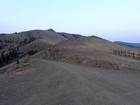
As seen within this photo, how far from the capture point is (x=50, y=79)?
17.2m

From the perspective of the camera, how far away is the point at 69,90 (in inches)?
541

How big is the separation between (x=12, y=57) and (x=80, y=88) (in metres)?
46.6

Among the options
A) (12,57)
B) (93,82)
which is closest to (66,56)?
(93,82)

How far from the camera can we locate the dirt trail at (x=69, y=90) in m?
12.2

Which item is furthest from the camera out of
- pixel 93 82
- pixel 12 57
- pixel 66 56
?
pixel 12 57

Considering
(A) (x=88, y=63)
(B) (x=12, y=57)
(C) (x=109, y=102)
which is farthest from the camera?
(B) (x=12, y=57)

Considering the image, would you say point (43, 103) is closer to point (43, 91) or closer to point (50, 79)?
point (43, 91)

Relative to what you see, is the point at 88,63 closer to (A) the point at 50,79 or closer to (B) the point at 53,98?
(A) the point at 50,79

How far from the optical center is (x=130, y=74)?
64.0 ft

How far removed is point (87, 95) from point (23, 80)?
7.32 meters

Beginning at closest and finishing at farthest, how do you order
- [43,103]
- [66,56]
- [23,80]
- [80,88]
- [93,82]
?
1. [43,103]
2. [80,88]
3. [93,82]
4. [23,80]
5. [66,56]

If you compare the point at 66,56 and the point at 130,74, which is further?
the point at 66,56

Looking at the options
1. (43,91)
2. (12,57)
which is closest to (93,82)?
(43,91)

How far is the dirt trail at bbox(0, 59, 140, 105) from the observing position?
12.2 metres
